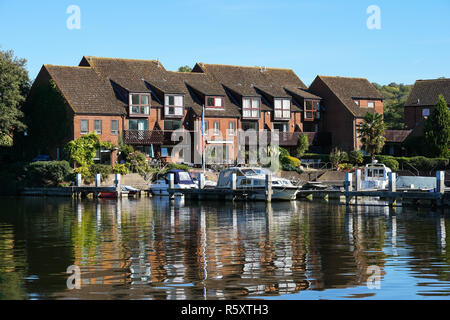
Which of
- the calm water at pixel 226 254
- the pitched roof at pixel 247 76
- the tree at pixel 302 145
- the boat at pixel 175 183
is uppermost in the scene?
the pitched roof at pixel 247 76

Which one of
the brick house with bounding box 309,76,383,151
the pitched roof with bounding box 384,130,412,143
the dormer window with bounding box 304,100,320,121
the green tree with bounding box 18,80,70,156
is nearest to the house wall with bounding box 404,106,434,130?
the brick house with bounding box 309,76,383,151

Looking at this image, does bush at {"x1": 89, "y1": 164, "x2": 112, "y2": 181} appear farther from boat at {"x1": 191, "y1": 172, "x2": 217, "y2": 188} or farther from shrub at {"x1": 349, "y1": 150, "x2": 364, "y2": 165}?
shrub at {"x1": 349, "y1": 150, "x2": 364, "y2": 165}

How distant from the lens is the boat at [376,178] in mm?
59781

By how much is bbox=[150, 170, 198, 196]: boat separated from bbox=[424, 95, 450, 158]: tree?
28.5 m

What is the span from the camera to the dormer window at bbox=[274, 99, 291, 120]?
8994 cm

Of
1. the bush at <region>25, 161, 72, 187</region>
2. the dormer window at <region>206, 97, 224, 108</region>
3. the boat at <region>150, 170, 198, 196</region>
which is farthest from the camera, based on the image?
the dormer window at <region>206, 97, 224, 108</region>

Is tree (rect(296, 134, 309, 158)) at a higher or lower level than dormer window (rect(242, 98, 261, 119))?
lower

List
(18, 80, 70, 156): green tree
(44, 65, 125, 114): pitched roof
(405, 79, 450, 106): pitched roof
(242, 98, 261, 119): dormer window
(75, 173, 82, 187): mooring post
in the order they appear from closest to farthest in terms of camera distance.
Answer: (75, 173, 82, 187): mooring post
(18, 80, 70, 156): green tree
(44, 65, 125, 114): pitched roof
(242, 98, 261, 119): dormer window
(405, 79, 450, 106): pitched roof

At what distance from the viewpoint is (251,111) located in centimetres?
8900

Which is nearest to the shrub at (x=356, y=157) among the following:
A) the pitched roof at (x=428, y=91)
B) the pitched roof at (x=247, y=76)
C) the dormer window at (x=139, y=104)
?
the pitched roof at (x=247, y=76)

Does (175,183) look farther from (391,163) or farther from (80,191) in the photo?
(391,163)

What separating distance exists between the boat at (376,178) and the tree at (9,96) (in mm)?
36545

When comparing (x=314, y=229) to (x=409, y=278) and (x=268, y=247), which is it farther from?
(x=409, y=278)

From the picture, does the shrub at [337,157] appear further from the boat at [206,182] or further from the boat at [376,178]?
the boat at [376,178]
